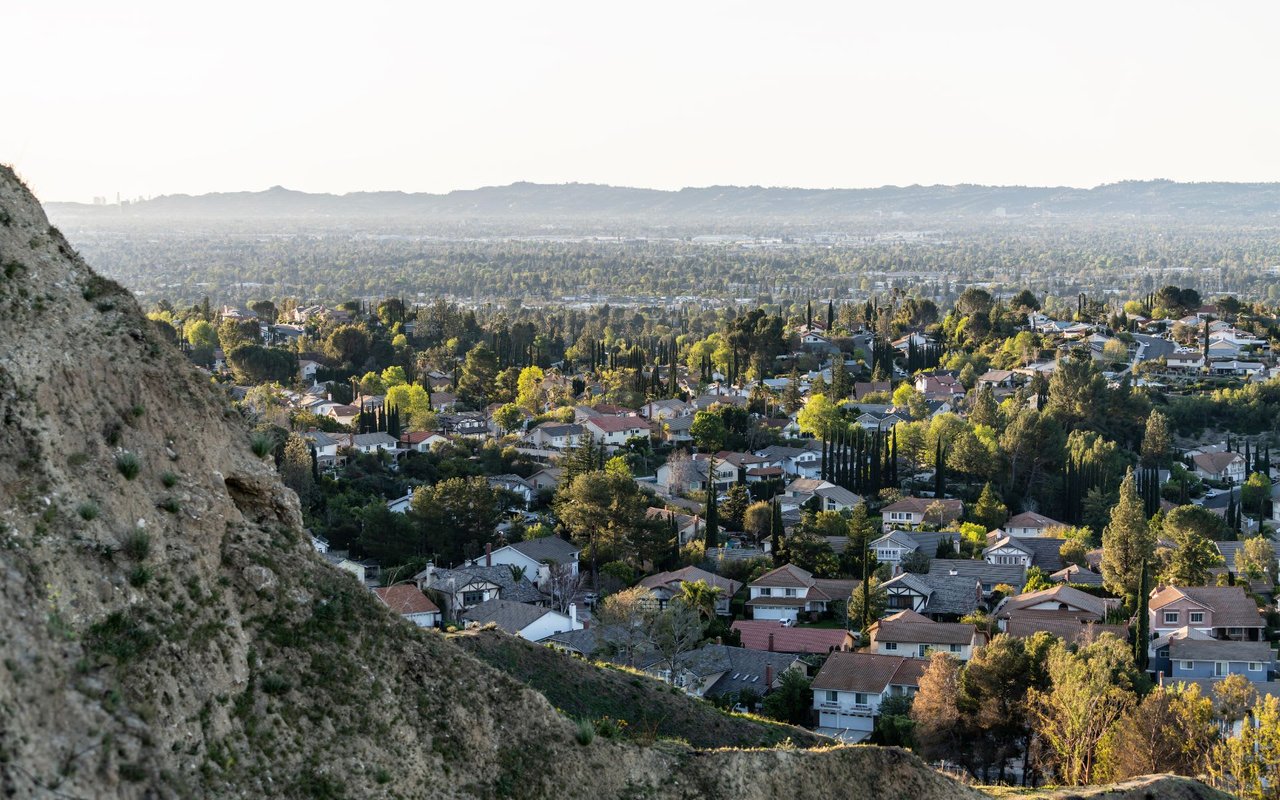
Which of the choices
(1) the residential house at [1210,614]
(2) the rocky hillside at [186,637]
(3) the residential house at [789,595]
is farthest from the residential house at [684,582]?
(2) the rocky hillside at [186,637]

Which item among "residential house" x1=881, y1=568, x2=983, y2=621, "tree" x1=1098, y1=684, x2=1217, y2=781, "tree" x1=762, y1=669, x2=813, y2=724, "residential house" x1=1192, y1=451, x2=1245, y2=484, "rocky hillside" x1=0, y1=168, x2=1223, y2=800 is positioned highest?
"rocky hillside" x1=0, y1=168, x2=1223, y2=800

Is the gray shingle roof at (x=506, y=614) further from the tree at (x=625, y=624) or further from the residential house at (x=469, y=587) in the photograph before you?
the tree at (x=625, y=624)

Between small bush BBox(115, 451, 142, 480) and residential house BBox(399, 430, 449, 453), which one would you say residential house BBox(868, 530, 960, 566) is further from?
small bush BBox(115, 451, 142, 480)

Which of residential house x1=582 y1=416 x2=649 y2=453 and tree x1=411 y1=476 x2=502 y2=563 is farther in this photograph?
residential house x1=582 y1=416 x2=649 y2=453

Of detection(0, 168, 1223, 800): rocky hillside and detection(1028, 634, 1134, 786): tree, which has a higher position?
detection(0, 168, 1223, 800): rocky hillside

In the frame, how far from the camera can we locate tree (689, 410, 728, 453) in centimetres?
5959

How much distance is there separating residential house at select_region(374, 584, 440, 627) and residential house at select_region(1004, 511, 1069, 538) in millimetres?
21699

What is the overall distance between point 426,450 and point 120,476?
46.0 metres

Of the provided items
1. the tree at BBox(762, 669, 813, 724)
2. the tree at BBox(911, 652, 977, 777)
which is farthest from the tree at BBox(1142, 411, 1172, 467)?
the tree at BBox(911, 652, 977, 777)

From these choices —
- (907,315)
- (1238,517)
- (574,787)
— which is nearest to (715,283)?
(907,315)

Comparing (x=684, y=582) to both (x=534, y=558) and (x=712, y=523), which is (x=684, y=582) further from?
(x=712, y=523)

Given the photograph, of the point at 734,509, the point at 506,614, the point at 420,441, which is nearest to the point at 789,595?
the point at 506,614

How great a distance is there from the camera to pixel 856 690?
97.9 feet

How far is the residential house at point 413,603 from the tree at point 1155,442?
32334 millimetres
